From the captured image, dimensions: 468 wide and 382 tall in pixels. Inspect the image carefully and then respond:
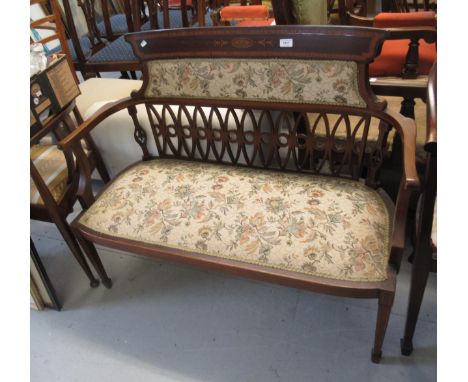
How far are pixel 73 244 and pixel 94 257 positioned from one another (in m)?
0.09

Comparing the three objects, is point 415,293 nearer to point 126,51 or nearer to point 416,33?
point 416,33

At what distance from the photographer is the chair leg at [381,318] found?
3.22 ft

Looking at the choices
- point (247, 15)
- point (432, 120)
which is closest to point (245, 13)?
point (247, 15)

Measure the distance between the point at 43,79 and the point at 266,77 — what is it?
0.74 metres

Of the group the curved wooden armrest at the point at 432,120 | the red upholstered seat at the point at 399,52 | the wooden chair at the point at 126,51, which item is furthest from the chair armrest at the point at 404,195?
the wooden chair at the point at 126,51

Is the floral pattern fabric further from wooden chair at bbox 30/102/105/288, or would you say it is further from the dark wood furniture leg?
the dark wood furniture leg

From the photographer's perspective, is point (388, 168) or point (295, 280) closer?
point (295, 280)

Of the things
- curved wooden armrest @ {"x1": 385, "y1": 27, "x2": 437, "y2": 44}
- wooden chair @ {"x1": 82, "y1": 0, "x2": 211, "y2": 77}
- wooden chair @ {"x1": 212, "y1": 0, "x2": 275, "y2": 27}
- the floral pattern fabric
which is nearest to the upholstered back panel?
the floral pattern fabric

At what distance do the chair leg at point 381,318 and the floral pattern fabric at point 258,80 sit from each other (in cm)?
58

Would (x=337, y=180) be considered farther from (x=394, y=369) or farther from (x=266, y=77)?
(x=394, y=369)

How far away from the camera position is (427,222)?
0.91m

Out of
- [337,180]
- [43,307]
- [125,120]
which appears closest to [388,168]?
[337,180]

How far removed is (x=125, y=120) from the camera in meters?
1.56
